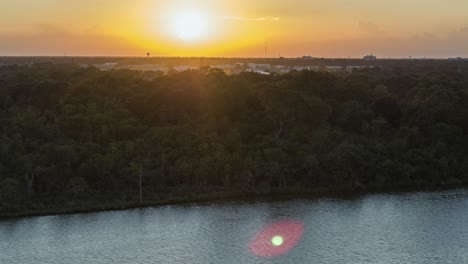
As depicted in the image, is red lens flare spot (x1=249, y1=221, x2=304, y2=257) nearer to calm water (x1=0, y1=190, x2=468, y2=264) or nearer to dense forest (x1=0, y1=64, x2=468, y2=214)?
calm water (x1=0, y1=190, x2=468, y2=264)

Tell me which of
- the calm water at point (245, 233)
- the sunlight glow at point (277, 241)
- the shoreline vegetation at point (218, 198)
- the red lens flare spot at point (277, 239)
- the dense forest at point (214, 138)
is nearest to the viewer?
the calm water at point (245, 233)

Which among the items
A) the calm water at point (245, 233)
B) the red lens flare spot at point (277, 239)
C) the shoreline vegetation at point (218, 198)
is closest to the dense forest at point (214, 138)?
the shoreline vegetation at point (218, 198)

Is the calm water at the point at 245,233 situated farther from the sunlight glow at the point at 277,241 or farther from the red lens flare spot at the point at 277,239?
the sunlight glow at the point at 277,241

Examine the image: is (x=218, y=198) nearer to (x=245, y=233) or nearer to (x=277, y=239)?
(x=245, y=233)

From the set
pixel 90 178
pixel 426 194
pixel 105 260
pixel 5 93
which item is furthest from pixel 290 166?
pixel 5 93

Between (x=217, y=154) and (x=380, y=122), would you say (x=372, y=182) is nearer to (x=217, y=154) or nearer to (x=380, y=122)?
(x=380, y=122)

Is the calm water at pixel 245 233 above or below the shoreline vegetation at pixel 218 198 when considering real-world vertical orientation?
below

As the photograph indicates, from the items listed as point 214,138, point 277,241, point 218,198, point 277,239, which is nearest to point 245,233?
point 277,239
